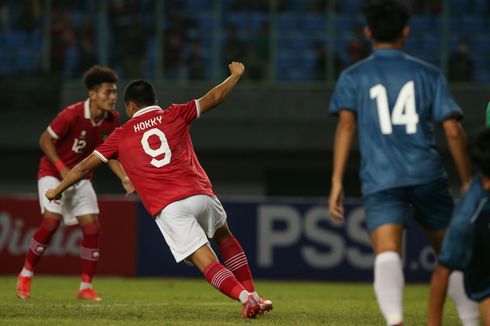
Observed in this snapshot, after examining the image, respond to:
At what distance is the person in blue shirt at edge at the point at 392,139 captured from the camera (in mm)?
6324

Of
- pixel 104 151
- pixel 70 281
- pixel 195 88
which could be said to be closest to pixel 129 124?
pixel 104 151

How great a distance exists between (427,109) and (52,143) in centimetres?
520

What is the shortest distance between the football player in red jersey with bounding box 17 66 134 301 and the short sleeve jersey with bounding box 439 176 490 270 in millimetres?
5051

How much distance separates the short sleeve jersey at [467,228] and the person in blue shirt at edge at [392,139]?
31 centimetres

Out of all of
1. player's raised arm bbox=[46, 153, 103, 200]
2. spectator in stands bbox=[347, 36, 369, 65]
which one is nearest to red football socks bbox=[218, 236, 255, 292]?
player's raised arm bbox=[46, 153, 103, 200]

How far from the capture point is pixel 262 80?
21375mm

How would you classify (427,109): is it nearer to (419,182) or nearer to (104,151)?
(419,182)

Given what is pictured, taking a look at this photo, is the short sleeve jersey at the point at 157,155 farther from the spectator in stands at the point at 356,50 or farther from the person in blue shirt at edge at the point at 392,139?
the spectator in stands at the point at 356,50

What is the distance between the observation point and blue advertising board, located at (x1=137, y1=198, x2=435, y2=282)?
659 inches

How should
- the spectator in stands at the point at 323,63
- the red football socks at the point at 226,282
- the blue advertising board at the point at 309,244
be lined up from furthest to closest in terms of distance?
the spectator in stands at the point at 323,63 → the blue advertising board at the point at 309,244 → the red football socks at the point at 226,282

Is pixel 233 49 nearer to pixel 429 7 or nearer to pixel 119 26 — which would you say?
pixel 119 26

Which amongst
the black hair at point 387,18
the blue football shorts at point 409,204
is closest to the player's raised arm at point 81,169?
the blue football shorts at point 409,204

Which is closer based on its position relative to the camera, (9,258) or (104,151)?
(104,151)

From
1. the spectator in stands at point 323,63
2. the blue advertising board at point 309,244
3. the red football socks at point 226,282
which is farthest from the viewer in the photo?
the spectator in stands at point 323,63
